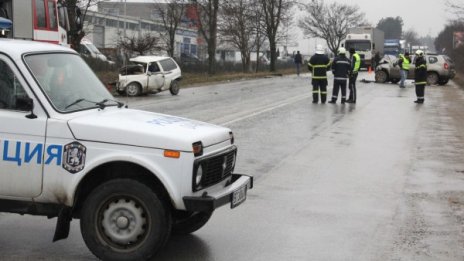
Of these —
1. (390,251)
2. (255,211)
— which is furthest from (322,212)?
(390,251)

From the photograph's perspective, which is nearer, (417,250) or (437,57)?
(417,250)

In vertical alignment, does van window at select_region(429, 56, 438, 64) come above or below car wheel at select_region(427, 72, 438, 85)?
above

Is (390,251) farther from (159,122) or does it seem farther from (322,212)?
(159,122)

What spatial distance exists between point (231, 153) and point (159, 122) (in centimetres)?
71

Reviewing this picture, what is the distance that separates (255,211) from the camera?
7477 millimetres

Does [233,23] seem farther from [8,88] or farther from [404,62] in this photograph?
[8,88]

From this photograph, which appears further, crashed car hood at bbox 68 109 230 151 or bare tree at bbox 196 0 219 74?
bare tree at bbox 196 0 219 74

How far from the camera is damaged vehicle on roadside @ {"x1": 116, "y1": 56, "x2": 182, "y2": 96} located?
25.0 m

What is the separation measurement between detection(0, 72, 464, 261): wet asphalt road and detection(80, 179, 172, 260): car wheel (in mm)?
425

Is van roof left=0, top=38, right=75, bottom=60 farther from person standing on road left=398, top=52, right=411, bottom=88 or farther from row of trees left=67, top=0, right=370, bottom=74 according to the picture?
row of trees left=67, top=0, right=370, bottom=74

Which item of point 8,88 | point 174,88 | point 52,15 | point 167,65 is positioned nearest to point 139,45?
point 167,65

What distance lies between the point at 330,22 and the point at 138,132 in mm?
105452

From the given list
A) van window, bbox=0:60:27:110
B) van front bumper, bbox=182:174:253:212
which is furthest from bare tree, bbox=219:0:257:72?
van window, bbox=0:60:27:110

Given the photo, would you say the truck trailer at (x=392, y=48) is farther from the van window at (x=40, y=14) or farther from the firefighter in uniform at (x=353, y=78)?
the van window at (x=40, y=14)
